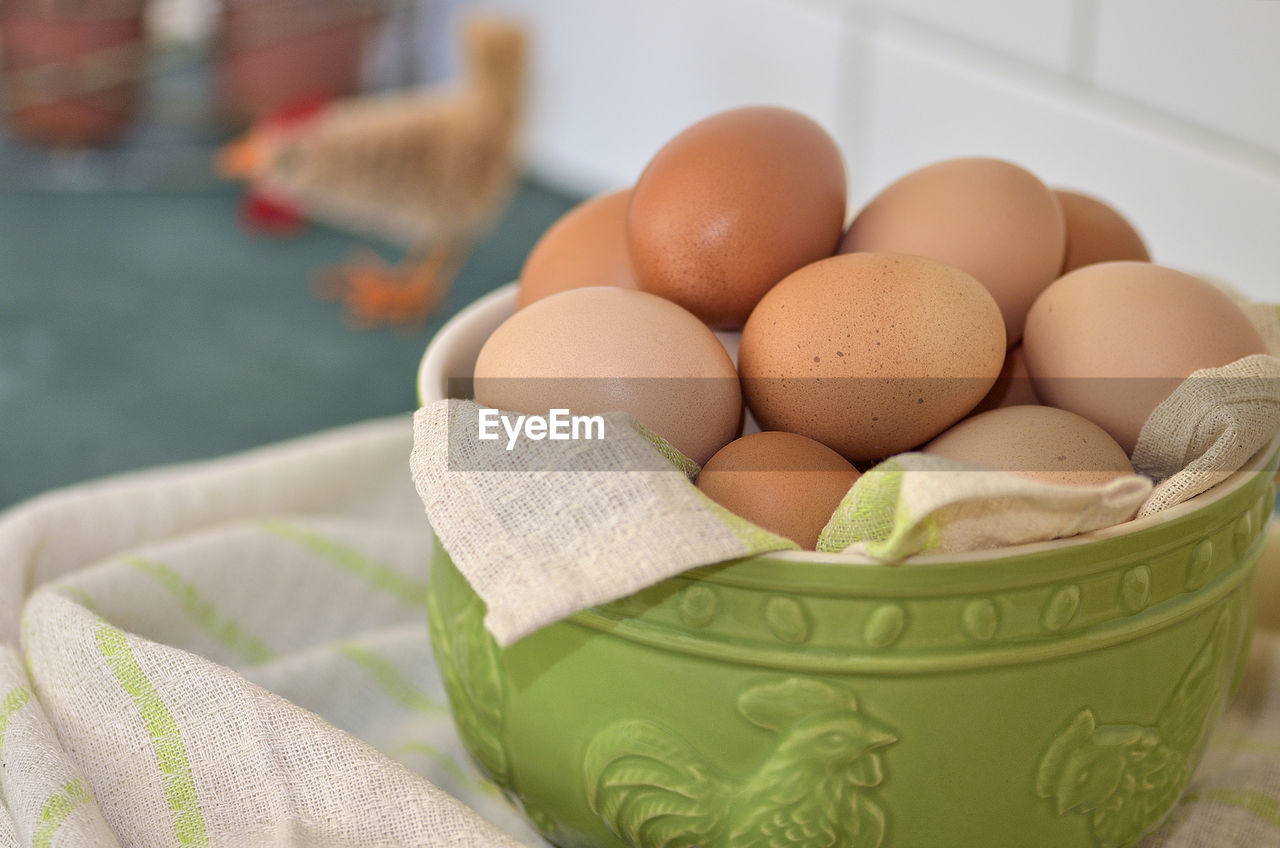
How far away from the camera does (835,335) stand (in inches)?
13.4

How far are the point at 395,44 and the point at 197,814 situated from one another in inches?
73.7

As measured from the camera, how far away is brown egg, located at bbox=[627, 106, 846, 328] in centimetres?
38

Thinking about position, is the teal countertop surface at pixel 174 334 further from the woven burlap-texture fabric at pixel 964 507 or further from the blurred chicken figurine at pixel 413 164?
the woven burlap-texture fabric at pixel 964 507

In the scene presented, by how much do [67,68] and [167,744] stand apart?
1.70 metres

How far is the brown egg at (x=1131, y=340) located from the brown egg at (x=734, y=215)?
0.08 metres

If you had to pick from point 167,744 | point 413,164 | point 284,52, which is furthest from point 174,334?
point 167,744

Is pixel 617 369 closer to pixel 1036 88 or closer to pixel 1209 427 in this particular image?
pixel 1209 427

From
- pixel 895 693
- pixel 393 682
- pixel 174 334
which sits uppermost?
pixel 895 693

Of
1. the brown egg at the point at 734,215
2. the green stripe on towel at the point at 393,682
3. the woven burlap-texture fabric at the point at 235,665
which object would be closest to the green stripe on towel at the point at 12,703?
the woven burlap-texture fabric at the point at 235,665

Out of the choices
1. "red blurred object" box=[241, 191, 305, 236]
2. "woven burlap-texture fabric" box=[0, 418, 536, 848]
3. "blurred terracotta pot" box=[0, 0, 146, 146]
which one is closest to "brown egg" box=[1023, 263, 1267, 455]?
"woven burlap-texture fabric" box=[0, 418, 536, 848]

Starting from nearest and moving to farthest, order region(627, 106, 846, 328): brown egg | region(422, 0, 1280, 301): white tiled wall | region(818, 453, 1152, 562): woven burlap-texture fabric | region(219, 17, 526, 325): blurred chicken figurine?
region(818, 453, 1152, 562): woven burlap-texture fabric → region(627, 106, 846, 328): brown egg → region(422, 0, 1280, 301): white tiled wall → region(219, 17, 526, 325): blurred chicken figurine

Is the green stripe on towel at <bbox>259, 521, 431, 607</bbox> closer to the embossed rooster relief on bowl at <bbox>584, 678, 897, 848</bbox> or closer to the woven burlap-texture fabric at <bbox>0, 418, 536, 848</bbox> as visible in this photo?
the woven burlap-texture fabric at <bbox>0, 418, 536, 848</bbox>

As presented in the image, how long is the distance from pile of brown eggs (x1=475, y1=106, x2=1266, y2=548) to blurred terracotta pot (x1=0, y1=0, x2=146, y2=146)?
1.64 meters

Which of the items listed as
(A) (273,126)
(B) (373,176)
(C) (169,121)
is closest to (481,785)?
(B) (373,176)
